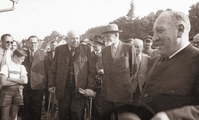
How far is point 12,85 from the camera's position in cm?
416

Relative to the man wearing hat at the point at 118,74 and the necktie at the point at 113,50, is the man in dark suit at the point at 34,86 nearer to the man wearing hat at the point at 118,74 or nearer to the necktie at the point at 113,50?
the man wearing hat at the point at 118,74

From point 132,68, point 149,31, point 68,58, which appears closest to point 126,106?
point 132,68

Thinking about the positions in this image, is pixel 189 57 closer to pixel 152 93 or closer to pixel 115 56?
pixel 152 93

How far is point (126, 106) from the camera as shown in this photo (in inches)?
50.7

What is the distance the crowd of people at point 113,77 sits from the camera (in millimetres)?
1493

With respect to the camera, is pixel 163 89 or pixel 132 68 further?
pixel 132 68

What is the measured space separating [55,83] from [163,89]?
9.56ft

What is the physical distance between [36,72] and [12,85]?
0.89 meters

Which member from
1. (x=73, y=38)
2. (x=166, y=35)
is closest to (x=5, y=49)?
(x=73, y=38)

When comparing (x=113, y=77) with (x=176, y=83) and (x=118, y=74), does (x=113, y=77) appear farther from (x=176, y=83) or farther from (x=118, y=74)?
(x=176, y=83)

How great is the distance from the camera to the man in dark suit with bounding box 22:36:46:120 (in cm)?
490

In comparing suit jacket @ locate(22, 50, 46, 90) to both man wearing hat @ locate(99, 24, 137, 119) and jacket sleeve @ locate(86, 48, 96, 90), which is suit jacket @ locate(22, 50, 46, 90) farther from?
man wearing hat @ locate(99, 24, 137, 119)

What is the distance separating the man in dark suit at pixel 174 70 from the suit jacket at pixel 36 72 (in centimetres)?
375

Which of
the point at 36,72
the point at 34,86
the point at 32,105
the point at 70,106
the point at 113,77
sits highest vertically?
the point at 113,77
